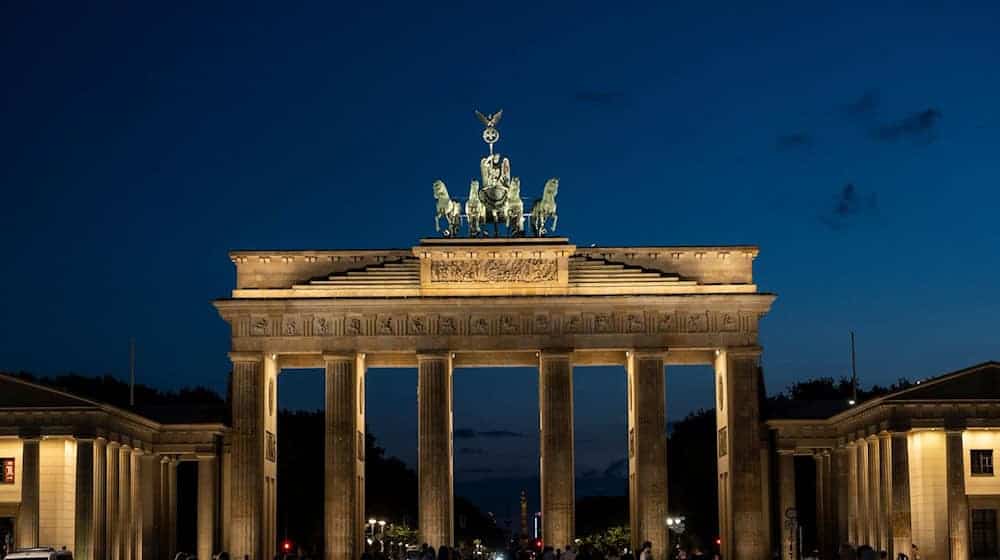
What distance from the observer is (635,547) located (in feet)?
273

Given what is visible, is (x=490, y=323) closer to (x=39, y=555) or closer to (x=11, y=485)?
(x=11, y=485)

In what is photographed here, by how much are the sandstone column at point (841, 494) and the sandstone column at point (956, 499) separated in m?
13.2

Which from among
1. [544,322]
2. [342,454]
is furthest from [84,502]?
[544,322]

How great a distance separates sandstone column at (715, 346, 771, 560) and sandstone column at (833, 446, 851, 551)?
4.27 meters

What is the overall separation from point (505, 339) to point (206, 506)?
17.0 m

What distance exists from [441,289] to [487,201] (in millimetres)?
5110

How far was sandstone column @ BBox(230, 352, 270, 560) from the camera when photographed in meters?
83.7

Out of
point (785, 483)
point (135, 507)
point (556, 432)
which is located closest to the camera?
point (135, 507)

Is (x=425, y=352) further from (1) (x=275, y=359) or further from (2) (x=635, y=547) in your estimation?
(2) (x=635, y=547)

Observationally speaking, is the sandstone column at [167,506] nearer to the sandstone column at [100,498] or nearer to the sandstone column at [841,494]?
the sandstone column at [100,498]

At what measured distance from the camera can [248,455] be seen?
84688 millimetres

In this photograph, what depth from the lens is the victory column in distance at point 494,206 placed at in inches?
3413

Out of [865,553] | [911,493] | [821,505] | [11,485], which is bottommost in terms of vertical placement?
[865,553]

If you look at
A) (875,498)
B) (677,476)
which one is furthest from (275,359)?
(677,476)
